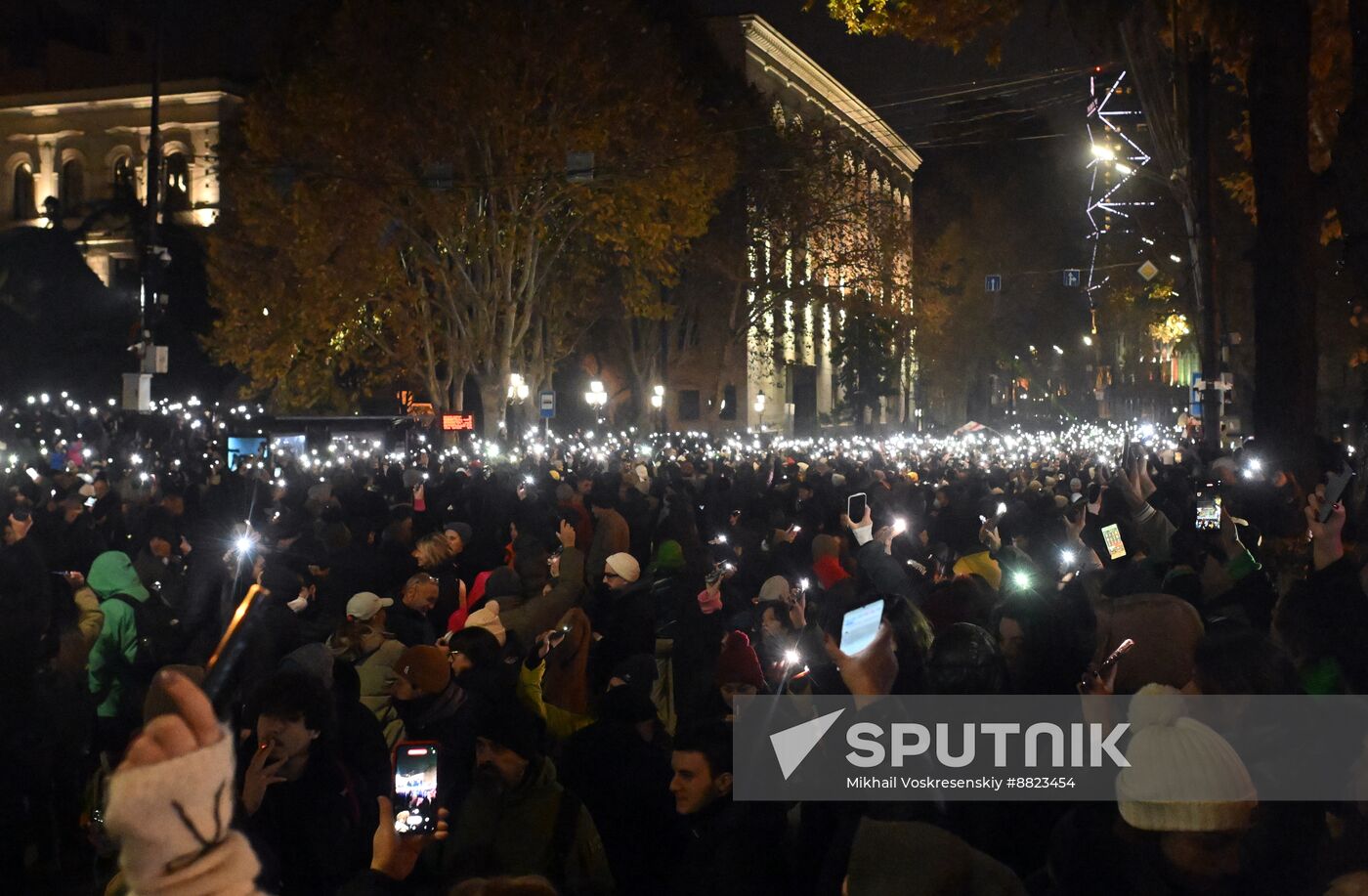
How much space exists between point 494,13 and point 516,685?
26.8 meters

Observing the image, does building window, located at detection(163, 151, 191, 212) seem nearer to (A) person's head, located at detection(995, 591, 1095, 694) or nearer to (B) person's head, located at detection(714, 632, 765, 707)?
(B) person's head, located at detection(714, 632, 765, 707)

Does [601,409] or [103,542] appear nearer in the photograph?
[103,542]

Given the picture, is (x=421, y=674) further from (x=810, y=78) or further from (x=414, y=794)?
(x=810, y=78)

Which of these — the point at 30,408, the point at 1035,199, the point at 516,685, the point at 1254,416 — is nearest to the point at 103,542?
the point at 516,685

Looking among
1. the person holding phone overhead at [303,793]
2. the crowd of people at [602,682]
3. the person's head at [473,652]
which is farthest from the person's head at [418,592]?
the person holding phone overhead at [303,793]

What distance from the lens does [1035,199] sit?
80.2 meters

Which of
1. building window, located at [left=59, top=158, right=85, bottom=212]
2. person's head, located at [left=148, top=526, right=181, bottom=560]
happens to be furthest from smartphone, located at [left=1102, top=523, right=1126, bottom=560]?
building window, located at [left=59, top=158, right=85, bottom=212]

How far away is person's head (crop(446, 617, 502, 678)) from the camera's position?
6.62m

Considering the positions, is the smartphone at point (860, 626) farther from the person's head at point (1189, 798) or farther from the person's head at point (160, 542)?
the person's head at point (160, 542)

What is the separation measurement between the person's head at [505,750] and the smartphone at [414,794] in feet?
0.51

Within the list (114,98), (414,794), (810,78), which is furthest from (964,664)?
(114,98)

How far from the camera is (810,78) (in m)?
73.4

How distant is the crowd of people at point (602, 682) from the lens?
3.64 m

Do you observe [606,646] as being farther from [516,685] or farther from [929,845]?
[929,845]
